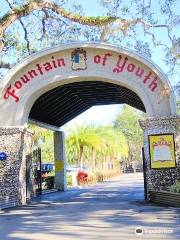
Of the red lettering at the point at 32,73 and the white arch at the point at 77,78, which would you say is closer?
the white arch at the point at 77,78

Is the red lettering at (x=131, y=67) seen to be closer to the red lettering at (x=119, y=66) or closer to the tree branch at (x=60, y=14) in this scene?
the red lettering at (x=119, y=66)

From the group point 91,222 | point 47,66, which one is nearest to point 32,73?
point 47,66

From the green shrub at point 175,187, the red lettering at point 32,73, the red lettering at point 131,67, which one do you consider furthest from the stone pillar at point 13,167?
the green shrub at point 175,187

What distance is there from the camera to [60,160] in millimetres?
29422

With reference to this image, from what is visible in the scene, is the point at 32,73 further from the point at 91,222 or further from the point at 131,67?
the point at 91,222

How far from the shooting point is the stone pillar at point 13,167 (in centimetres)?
1936

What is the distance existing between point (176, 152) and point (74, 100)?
8382 millimetres

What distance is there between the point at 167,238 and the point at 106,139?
4021 cm

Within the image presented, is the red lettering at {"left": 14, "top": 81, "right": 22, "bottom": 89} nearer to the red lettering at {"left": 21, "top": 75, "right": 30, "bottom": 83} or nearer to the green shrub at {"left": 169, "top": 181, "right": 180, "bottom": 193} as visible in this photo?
the red lettering at {"left": 21, "top": 75, "right": 30, "bottom": 83}

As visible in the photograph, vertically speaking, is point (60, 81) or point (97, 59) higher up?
point (97, 59)

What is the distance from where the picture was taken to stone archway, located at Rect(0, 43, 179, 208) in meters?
19.3

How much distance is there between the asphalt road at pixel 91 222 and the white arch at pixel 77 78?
3993 mm

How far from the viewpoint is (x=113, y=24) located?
22.9m

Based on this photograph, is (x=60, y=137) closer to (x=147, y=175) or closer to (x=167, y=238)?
(x=147, y=175)
